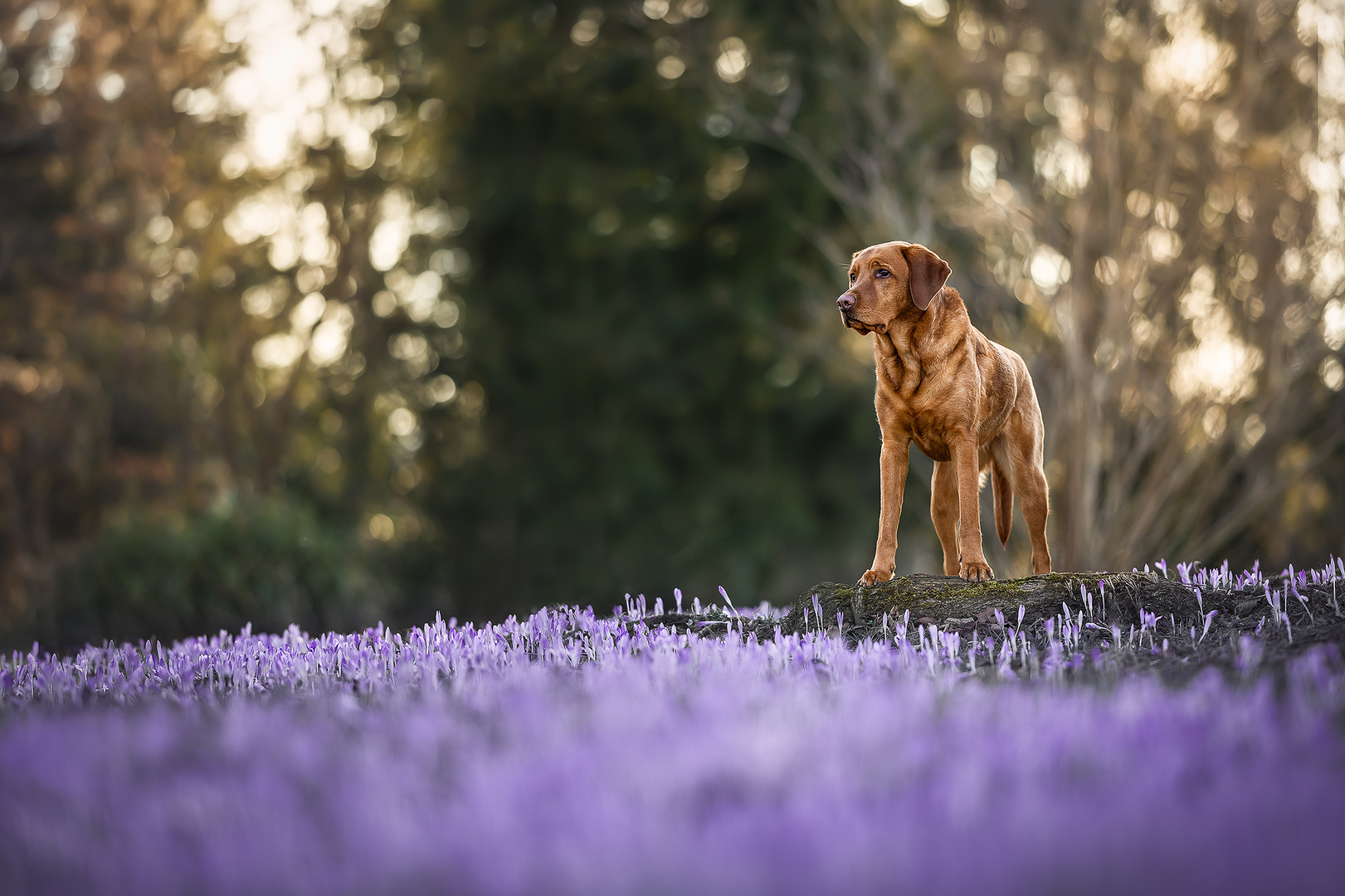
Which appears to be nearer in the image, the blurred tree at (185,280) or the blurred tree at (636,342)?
the blurred tree at (636,342)

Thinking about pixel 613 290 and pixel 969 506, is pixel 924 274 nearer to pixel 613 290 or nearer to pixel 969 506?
pixel 969 506

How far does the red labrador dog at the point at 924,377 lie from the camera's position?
14.0ft

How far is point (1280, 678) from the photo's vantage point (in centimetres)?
285

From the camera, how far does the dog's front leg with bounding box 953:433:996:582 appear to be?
14.3 feet

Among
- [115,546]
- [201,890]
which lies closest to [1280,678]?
[201,890]

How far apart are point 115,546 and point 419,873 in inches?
433

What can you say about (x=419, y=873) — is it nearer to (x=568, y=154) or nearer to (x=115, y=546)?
(x=115, y=546)

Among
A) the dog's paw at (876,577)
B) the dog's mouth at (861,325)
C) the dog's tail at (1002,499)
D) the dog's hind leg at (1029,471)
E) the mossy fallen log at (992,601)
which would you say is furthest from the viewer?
the dog's tail at (1002,499)

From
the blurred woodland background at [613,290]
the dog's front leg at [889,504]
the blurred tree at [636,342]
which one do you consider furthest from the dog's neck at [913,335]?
the blurred tree at [636,342]

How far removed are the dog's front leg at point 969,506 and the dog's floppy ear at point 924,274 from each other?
0.61 meters

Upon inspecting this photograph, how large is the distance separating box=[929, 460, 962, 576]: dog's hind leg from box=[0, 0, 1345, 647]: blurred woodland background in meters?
5.03

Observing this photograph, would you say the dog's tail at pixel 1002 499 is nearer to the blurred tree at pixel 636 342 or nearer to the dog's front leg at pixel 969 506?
the dog's front leg at pixel 969 506

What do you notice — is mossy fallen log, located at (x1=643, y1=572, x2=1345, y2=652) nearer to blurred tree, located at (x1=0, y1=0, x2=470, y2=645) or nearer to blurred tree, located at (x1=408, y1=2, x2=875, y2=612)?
blurred tree, located at (x1=408, y1=2, x2=875, y2=612)

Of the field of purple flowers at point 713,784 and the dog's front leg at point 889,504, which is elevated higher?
the dog's front leg at point 889,504
